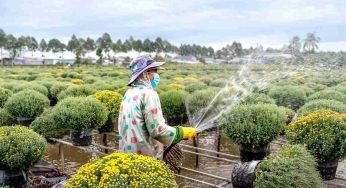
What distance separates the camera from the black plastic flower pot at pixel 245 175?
4629 mm

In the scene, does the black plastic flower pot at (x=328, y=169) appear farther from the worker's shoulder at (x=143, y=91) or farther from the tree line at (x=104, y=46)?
the tree line at (x=104, y=46)

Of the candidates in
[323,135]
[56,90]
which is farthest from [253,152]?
[56,90]

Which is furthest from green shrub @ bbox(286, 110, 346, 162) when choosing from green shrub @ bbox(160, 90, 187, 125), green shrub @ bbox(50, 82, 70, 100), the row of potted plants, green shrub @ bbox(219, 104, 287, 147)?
green shrub @ bbox(50, 82, 70, 100)

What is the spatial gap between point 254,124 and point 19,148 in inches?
150

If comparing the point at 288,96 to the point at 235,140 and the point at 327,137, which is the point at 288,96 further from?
the point at 327,137

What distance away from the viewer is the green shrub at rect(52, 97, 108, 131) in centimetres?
764

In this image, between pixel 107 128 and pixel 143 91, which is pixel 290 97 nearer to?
pixel 107 128

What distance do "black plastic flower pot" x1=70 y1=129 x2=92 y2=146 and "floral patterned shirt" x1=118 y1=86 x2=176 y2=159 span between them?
160 inches

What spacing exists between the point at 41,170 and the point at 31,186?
1059 mm

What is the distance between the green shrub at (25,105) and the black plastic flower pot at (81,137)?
6.00 feet

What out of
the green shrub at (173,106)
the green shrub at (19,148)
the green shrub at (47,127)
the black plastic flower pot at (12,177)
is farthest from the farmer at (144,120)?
the green shrub at (173,106)

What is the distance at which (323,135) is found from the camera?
525 cm

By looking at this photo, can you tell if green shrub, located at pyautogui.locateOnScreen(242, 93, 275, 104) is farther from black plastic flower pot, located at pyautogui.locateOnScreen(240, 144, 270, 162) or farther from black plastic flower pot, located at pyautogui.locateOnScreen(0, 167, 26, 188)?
black plastic flower pot, located at pyautogui.locateOnScreen(0, 167, 26, 188)

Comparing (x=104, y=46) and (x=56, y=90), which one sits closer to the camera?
(x=56, y=90)
